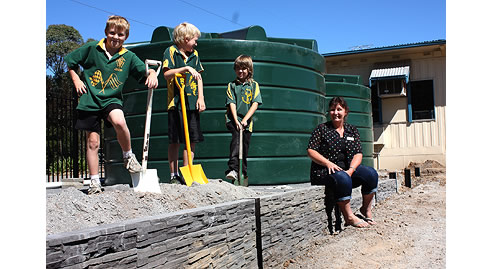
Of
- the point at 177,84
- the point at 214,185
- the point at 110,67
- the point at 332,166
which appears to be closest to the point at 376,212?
the point at 332,166

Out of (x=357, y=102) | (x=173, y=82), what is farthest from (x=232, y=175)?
(x=357, y=102)

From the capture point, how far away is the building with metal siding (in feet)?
40.4

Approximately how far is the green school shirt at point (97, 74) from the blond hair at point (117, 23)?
14cm

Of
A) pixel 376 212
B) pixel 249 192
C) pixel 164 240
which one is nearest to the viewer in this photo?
pixel 164 240

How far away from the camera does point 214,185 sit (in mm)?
3717

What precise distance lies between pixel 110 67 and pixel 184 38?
1.04m

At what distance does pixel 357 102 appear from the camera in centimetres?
909

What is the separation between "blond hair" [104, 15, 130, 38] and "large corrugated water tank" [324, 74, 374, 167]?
5.99m

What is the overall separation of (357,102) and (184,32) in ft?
19.4

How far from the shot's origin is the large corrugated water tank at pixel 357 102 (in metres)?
8.78

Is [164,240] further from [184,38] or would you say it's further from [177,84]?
[184,38]

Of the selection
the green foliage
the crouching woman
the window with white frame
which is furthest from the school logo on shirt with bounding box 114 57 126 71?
the green foliage

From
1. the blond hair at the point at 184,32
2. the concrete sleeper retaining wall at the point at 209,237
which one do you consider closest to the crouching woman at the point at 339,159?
the concrete sleeper retaining wall at the point at 209,237

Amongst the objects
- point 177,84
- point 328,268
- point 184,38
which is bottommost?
point 328,268
